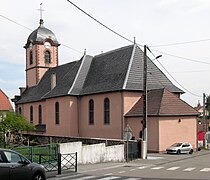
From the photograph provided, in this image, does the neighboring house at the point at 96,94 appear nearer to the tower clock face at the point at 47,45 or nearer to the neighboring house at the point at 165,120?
the neighboring house at the point at 165,120

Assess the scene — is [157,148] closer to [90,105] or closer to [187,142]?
[187,142]

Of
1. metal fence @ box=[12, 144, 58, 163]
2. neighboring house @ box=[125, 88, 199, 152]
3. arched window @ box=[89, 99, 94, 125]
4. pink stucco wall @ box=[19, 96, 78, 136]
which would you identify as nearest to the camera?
metal fence @ box=[12, 144, 58, 163]

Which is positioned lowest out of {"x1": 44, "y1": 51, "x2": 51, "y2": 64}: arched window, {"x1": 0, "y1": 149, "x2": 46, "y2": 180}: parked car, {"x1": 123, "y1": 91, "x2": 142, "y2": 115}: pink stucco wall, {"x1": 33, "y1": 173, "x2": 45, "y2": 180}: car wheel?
{"x1": 33, "y1": 173, "x2": 45, "y2": 180}: car wheel

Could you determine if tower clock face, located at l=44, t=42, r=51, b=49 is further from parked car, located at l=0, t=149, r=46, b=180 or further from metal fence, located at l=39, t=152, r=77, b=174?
parked car, located at l=0, t=149, r=46, b=180

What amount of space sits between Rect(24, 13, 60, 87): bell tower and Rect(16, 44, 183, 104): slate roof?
8.62 meters

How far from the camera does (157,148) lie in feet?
130

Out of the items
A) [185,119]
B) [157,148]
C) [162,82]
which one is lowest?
[157,148]

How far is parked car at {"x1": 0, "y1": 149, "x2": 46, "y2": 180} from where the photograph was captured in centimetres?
1288

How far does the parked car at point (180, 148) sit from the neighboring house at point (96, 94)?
1363 mm

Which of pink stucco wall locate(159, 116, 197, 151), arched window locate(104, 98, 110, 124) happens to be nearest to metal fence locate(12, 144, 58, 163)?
pink stucco wall locate(159, 116, 197, 151)

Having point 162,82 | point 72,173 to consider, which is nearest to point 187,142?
point 162,82

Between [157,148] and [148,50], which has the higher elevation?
[148,50]

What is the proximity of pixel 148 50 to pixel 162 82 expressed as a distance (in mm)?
14938

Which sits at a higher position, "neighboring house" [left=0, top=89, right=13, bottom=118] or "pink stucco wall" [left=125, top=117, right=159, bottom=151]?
"neighboring house" [left=0, top=89, right=13, bottom=118]
